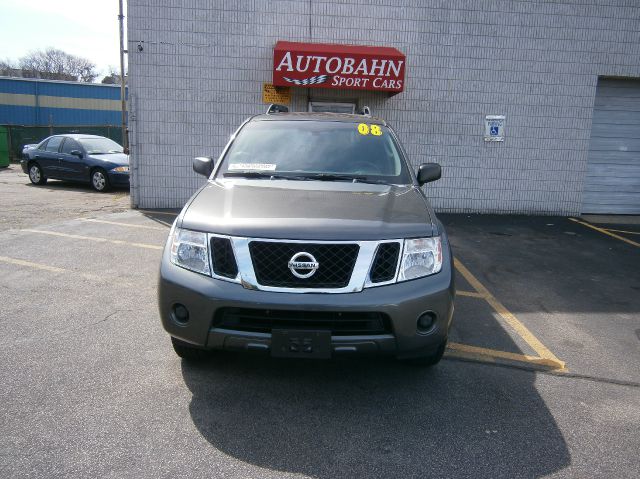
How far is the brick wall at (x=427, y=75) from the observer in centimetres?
1013

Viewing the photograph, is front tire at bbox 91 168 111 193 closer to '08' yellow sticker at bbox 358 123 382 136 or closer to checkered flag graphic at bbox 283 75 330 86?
checkered flag graphic at bbox 283 75 330 86

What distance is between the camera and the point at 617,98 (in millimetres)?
11062

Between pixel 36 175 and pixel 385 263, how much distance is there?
15.1 meters

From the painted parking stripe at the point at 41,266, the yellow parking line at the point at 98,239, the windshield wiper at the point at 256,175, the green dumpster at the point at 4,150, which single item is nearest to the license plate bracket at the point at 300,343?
the windshield wiper at the point at 256,175

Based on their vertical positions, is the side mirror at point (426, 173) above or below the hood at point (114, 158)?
above

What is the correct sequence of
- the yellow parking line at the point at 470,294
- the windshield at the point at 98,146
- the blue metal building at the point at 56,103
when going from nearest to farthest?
the yellow parking line at the point at 470,294, the windshield at the point at 98,146, the blue metal building at the point at 56,103

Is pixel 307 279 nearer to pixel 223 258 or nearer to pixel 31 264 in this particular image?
pixel 223 258

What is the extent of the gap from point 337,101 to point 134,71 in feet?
12.8

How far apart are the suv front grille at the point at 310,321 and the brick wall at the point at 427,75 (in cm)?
788

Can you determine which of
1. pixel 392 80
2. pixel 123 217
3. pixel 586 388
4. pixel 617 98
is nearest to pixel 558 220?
pixel 617 98

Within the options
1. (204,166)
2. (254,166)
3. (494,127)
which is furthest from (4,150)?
(254,166)

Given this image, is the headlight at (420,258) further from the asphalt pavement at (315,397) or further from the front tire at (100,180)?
the front tire at (100,180)

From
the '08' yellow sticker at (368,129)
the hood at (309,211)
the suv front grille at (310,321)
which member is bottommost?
the suv front grille at (310,321)

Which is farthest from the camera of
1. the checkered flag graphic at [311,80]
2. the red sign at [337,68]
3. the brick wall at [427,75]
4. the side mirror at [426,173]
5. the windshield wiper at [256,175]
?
the brick wall at [427,75]
